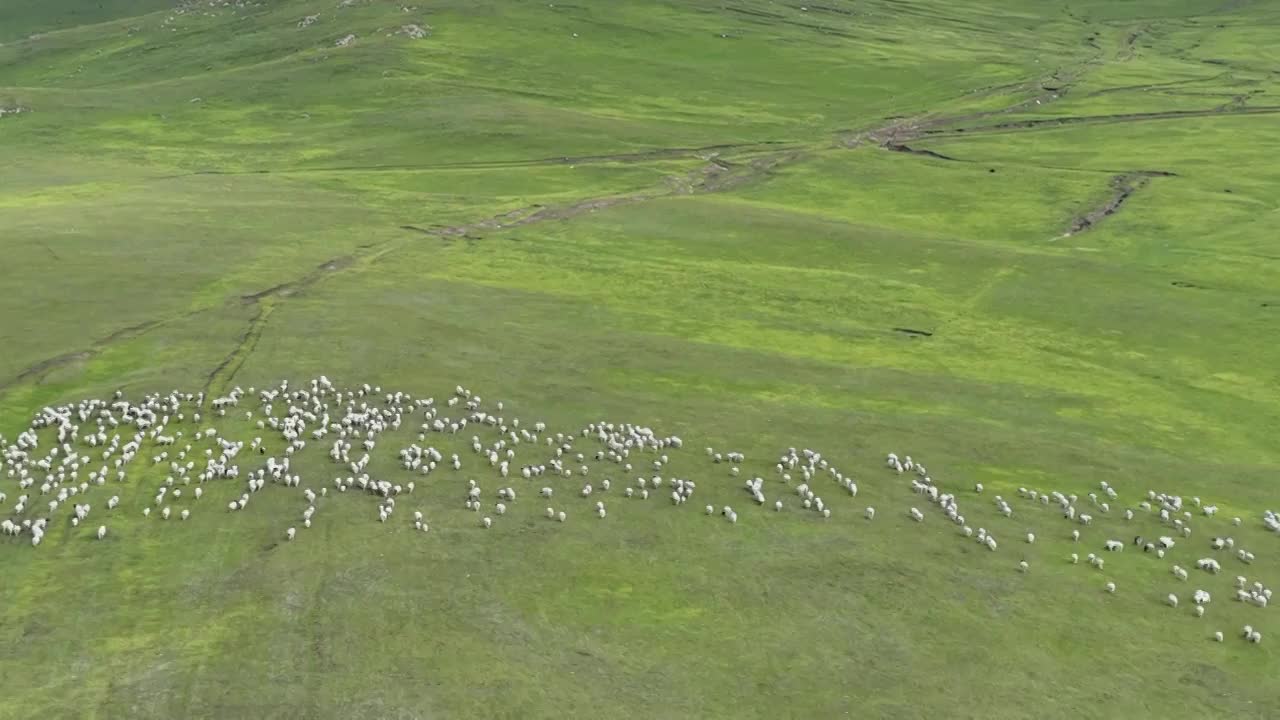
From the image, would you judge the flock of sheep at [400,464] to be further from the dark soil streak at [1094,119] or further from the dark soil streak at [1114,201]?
the dark soil streak at [1094,119]

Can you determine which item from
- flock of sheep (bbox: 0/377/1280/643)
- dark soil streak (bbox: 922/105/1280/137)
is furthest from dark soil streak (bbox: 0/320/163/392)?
dark soil streak (bbox: 922/105/1280/137)

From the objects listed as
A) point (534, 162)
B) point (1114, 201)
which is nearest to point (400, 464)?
point (534, 162)

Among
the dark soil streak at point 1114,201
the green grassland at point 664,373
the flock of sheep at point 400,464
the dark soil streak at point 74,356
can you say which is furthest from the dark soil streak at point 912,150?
the dark soil streak at point 74,356

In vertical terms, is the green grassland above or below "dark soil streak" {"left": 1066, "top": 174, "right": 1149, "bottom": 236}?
above

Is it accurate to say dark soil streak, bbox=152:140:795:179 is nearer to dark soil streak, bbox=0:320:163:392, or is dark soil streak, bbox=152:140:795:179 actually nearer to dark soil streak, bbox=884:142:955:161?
dark soil streak, bbox=884:142:955:161

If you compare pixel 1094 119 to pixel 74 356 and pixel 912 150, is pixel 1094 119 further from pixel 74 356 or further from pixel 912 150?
pixel 74 356
